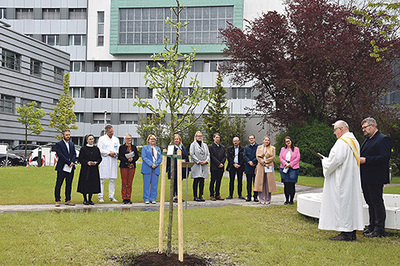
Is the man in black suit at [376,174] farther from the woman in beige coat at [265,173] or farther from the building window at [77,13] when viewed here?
the building window at [77,13]

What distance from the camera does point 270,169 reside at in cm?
1444

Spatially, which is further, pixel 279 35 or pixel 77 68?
pixel 77 68

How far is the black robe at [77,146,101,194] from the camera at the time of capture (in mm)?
12906

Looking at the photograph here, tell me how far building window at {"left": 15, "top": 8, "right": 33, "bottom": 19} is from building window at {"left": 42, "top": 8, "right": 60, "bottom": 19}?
184 centimetres

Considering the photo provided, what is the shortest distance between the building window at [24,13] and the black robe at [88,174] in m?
53.2

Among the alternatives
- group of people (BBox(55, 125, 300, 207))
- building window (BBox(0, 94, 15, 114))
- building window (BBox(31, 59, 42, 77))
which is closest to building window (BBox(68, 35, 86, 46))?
building window (BBox(31, 59, 42, 77))

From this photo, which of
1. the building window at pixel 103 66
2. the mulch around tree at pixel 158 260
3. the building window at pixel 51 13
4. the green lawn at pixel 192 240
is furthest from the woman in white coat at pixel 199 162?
the building window at pixel 51 13

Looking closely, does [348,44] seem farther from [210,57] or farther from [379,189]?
[210,57]

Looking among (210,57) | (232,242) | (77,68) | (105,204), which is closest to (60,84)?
(77,68)

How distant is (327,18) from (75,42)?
41455 millimetres

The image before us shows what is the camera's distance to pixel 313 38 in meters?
26.2

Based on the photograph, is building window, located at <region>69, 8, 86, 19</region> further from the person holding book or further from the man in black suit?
the man in black suit

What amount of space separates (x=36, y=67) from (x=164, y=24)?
18137 millimetres

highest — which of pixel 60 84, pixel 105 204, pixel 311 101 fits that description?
pixel 60 84
